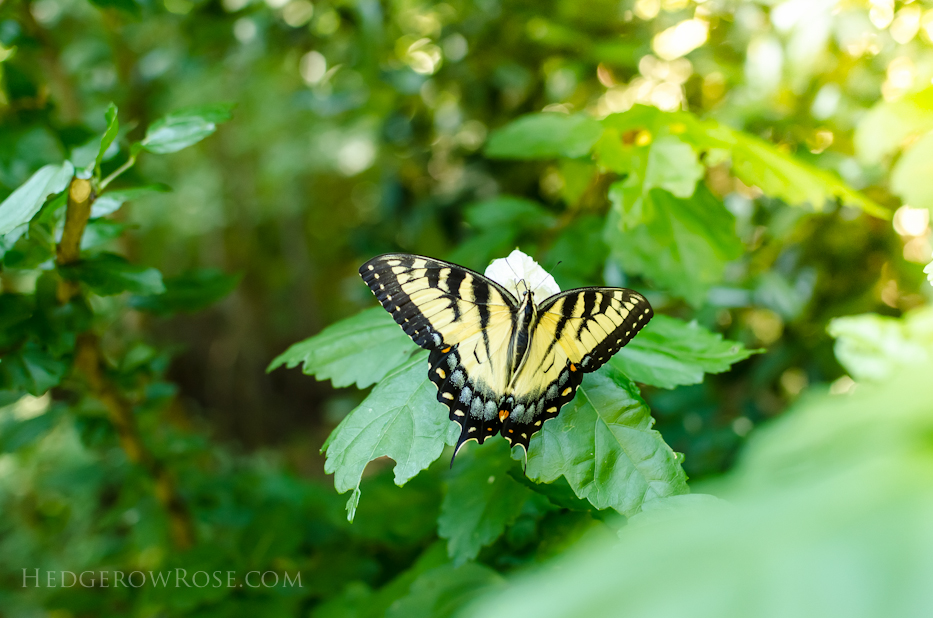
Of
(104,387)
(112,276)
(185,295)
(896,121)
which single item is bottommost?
(104,387)

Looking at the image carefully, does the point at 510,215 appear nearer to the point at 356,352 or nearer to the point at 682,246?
the point at 682,246

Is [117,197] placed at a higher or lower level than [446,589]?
higher

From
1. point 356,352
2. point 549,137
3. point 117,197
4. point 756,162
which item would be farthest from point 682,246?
point 117,197

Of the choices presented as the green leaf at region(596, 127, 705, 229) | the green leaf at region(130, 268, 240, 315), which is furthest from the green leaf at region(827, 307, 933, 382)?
the green leaf at region(130, 268, 240, 315)

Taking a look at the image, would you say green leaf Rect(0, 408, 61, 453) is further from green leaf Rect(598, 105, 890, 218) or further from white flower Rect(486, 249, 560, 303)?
green leaf Rect(598, 105, 890, 218)

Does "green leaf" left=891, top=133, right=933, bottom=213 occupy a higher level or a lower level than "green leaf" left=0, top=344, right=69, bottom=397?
higher

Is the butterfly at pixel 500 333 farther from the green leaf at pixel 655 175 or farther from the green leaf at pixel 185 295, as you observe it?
the green leaf at pixel 185 295
